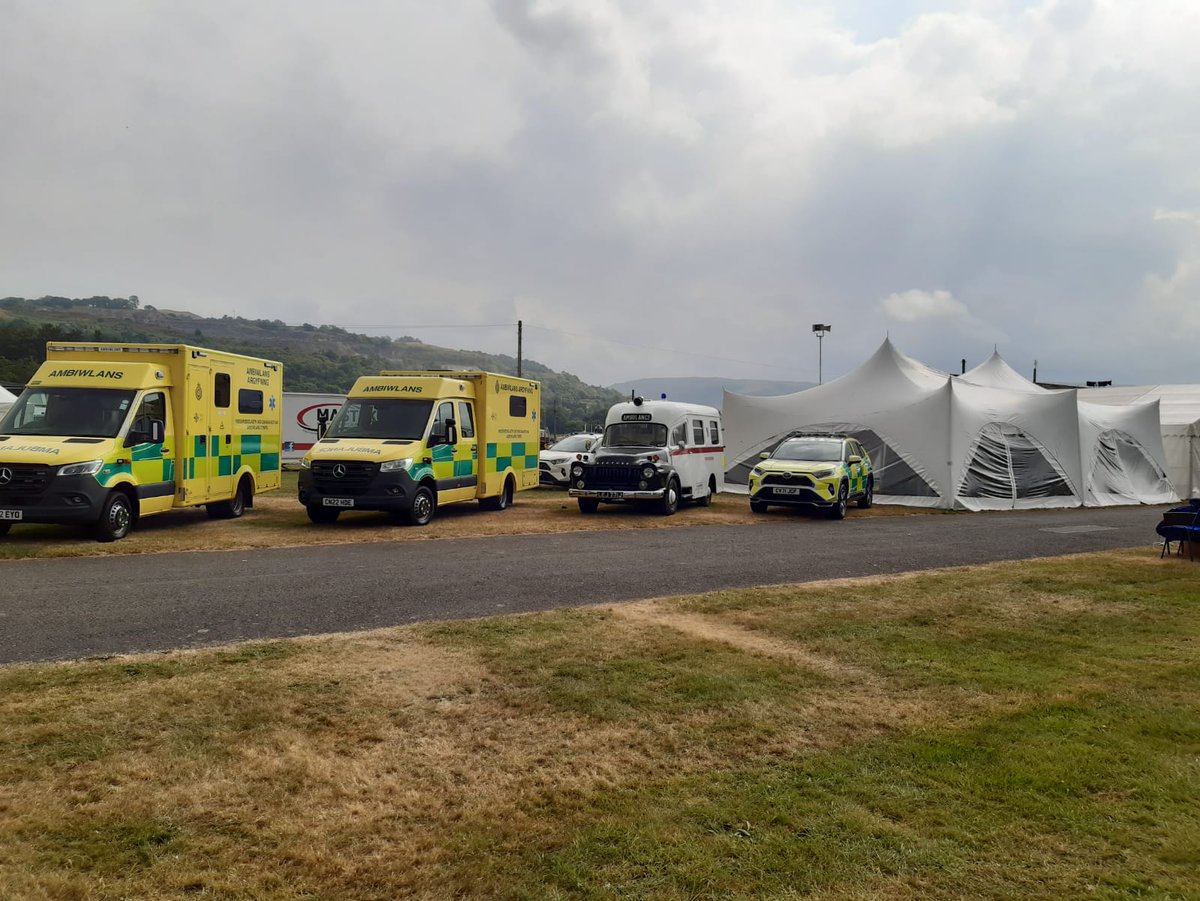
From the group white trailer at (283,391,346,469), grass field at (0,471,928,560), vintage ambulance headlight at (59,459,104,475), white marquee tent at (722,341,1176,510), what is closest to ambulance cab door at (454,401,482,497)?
grass field at (0,471,928,560)

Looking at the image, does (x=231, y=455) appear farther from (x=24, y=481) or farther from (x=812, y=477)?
(x=812, y=477)

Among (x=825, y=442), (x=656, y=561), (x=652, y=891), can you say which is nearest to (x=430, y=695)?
(x=652, y=891)

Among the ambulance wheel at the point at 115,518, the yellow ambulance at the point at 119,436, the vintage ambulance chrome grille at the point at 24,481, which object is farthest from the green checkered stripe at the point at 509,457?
the vintage ambulance chrome grille at the point at 24,481

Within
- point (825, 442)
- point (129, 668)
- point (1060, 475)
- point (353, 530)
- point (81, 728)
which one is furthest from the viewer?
point (1060, 475)

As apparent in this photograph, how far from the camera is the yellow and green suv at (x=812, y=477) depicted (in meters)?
17.6

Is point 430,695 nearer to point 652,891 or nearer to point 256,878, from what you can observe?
point 256,878

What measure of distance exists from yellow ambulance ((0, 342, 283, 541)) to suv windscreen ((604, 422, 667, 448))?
289 inches

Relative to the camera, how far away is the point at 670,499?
57.7 ft

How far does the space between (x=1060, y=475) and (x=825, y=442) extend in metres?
7.47

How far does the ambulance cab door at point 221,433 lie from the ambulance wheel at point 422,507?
10.8 feet

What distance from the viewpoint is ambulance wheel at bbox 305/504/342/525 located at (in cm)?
1442

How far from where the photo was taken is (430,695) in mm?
5355

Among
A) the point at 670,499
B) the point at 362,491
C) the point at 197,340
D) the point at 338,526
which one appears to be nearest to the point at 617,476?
the point at 670,499

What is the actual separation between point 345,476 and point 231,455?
2.54 metres
